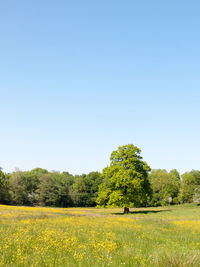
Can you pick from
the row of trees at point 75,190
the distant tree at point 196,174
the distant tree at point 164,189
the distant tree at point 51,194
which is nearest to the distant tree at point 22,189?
the row of trees at point 75,190

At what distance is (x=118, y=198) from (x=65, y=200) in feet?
178

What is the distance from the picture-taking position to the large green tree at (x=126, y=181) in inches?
1564

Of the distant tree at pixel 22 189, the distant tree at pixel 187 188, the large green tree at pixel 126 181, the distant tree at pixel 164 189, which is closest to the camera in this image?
the large green tree at pixel 126 181

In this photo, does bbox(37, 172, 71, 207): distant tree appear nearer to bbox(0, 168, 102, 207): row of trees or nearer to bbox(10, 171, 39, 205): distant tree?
bbox(0, 168, 102, 207): row of trees

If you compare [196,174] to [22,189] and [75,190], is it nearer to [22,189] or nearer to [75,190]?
[75,190]

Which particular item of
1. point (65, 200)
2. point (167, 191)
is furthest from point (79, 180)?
point (167, 191)

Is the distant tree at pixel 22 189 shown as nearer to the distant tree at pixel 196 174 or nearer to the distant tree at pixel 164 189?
the distant tree at pixel 164 189

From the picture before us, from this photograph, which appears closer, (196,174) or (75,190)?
(196,174)

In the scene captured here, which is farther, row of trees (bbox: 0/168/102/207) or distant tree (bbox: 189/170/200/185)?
distant tree (bbox: 189/170/200/185)

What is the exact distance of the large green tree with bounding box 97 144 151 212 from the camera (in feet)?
130

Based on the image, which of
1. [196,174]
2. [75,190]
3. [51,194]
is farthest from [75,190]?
[196,174]

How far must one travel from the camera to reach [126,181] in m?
39.9

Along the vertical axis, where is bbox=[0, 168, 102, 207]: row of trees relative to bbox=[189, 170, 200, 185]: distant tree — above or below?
below

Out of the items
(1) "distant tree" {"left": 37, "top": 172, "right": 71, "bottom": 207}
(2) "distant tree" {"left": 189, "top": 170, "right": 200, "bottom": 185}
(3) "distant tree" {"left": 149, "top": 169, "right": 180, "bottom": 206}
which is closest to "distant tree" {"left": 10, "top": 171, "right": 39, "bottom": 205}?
(1) "distant tree" {"left": 37, "top": 172, "right": 71, "bottom": 207}
